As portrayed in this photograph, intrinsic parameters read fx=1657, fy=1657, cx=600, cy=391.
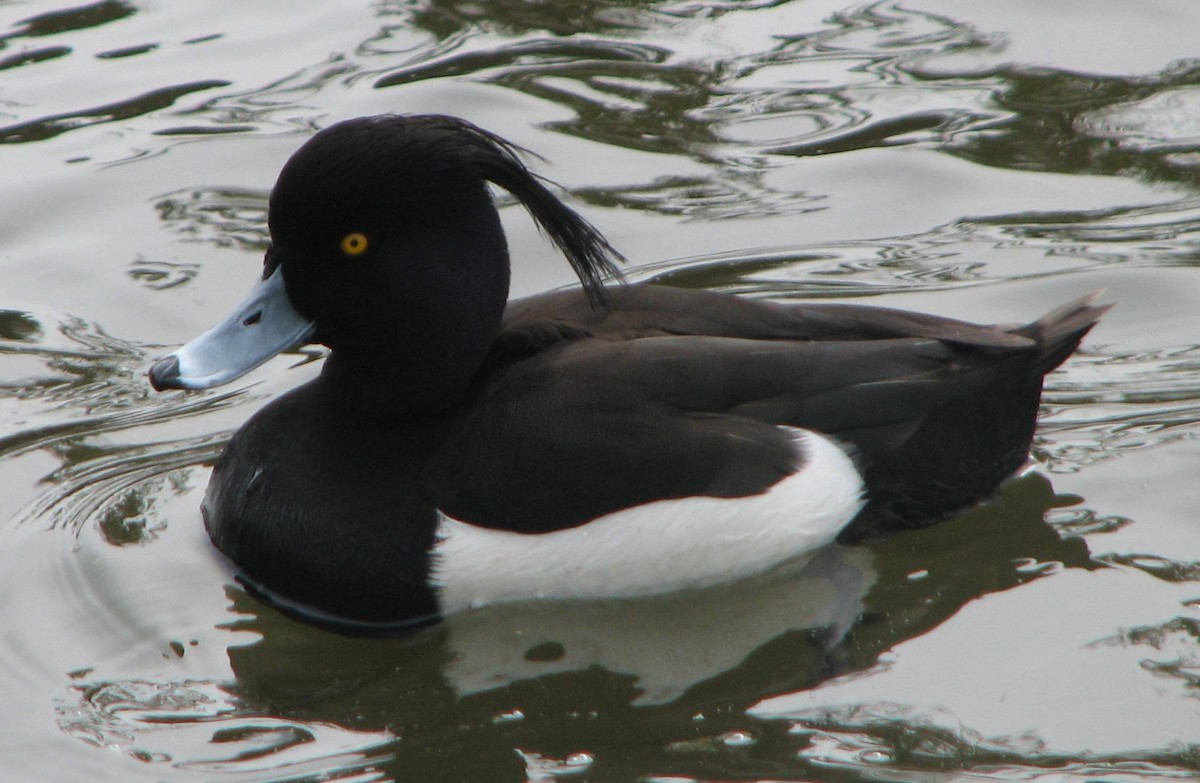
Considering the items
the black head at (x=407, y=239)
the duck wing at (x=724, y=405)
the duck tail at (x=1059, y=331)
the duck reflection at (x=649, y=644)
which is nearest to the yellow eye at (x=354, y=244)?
the black head at (x=407, y=239)

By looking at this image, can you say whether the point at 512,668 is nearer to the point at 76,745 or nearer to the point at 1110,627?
the point at 76,745

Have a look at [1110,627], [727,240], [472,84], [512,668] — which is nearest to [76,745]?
[512,668]

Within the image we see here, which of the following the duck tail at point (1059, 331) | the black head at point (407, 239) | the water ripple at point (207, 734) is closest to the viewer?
the water ripple at point (207, 734)

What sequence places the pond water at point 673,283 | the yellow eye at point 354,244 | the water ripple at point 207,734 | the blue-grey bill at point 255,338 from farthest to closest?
the blue-grey bill at point 255,338 < the yellow eye at point 354,244 < the pond water at point 673,283 < the water ripple at point 207,734

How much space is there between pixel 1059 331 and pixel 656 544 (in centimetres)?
135

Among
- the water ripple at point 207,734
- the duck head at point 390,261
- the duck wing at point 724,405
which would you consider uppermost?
the duck head at point 390,261

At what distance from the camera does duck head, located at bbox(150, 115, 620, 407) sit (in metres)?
4.08

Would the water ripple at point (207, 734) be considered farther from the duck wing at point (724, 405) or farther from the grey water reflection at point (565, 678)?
the duck wing at point (724, 405)

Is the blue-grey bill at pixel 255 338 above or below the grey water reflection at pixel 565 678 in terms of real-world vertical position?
above

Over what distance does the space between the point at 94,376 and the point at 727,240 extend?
92.7 inches

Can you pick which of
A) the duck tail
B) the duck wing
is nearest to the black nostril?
the duck wing

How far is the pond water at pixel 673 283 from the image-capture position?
3.94m

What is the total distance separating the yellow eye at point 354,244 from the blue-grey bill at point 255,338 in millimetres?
214

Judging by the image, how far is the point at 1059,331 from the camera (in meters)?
4.67
